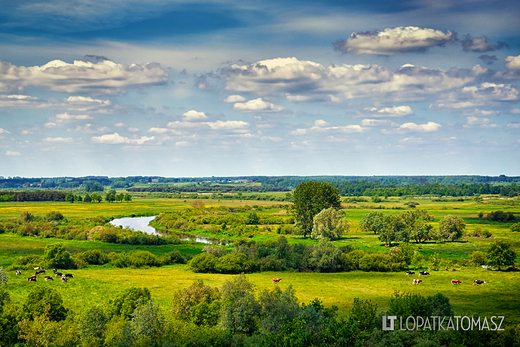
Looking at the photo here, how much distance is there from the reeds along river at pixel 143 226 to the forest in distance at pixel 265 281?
3184 mm

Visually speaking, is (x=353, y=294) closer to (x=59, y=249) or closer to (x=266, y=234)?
(x=59, y=249)

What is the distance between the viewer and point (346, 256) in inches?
2502

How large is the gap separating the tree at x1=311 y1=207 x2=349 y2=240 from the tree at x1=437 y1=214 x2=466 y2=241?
748 inches

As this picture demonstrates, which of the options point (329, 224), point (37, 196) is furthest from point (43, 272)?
point (37, 196)

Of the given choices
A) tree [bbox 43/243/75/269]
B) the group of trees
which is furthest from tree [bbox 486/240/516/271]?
tree [bbox 43/243/75/269]

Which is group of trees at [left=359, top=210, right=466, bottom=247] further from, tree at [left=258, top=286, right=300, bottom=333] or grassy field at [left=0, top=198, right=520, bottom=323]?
tree at [left=258, top=286, right=300, bottom=333]

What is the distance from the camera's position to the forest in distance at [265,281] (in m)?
27.8

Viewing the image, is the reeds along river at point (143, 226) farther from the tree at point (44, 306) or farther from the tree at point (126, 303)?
the tree at point (44, 306)

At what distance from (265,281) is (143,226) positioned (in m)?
76.5

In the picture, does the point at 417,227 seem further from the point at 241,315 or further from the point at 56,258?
the point at 56,258

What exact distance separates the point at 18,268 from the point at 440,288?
56.8m

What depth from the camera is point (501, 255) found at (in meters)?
55.9

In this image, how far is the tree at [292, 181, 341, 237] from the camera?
95875 millimetres

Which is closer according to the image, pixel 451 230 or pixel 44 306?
pixel 44 306
